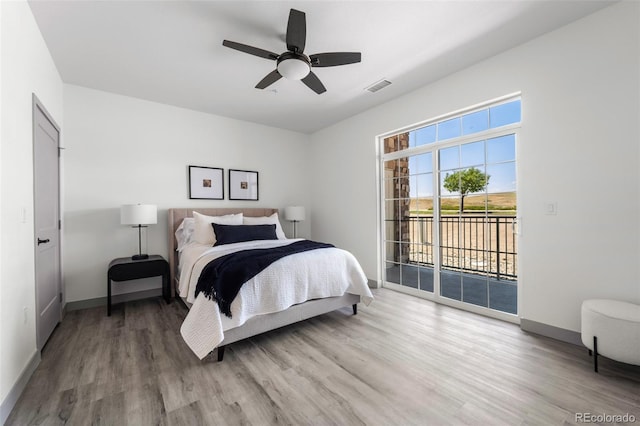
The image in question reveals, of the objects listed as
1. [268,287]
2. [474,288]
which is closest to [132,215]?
[268,287]

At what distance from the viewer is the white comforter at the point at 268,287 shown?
216cm

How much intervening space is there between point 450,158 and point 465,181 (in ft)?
1.18

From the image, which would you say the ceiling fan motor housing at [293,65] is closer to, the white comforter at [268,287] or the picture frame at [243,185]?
the white comforter at [268,287]

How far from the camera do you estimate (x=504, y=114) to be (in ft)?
9.77

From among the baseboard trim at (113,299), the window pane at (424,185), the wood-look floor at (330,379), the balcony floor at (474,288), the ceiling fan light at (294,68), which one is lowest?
the wood-look floor at (330,379)

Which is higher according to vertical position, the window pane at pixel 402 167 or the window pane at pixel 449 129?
the window pane at pixel 449 129

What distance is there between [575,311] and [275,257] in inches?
108

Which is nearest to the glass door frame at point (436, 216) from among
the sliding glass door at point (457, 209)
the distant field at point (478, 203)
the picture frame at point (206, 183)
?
the sliding glass door at point (457, 209)

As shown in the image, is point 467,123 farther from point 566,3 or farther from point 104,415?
point 104,415

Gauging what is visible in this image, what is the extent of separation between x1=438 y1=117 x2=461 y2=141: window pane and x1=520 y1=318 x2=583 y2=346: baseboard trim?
222cm

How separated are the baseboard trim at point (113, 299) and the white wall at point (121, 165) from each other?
55 millimetres

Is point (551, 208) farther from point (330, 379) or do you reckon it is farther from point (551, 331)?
point (330, 379)

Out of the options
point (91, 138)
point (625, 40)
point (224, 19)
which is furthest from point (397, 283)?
point (91, 138)

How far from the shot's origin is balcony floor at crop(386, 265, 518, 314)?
10.3 feet
